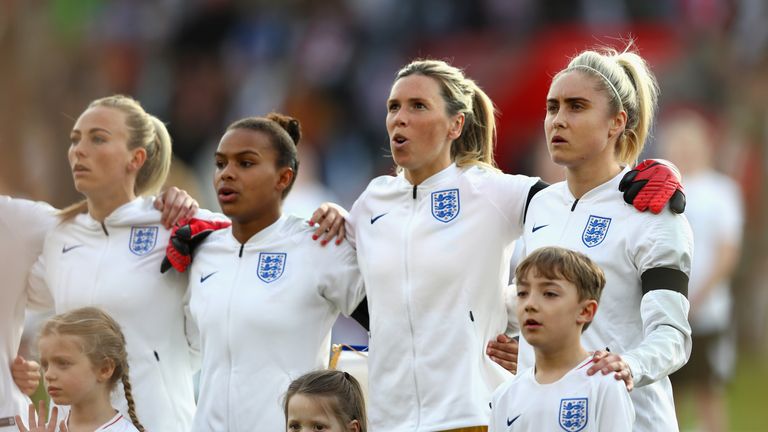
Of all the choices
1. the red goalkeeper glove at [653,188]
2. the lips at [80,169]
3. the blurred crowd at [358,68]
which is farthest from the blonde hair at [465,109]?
the blurred crowd at [358,68]

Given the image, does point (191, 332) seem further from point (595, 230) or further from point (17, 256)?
point (595, 230)

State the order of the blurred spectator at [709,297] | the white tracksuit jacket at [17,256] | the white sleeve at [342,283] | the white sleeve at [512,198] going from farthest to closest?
the blurred spectator at [709,297], the white tracksuit jacket at [17,256], the white sleeve at [342,283], the white sleeve at [512,198]

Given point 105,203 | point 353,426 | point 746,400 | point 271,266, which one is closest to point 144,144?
point 105,203

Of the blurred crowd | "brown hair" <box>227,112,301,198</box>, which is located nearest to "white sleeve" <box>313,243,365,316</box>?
"brown hair" <box>227,112,301,198</box>

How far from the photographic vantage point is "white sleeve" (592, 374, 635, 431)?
5.10m

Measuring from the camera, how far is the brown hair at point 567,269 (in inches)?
208

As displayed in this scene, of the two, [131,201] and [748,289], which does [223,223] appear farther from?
[748,289]

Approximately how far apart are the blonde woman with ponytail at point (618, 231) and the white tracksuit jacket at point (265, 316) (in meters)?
0.98

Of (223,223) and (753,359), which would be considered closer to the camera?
(223,223)

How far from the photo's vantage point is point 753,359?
1767cm

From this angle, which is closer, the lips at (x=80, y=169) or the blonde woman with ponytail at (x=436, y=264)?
the blonde woman with ponytail at (x=436, y=264)

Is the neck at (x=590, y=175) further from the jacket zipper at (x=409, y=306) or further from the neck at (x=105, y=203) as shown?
the neck at (x=105, y=203)

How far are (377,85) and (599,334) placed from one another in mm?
12818

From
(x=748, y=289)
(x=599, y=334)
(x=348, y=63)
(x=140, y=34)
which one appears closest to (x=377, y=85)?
(x=348, y=63)
